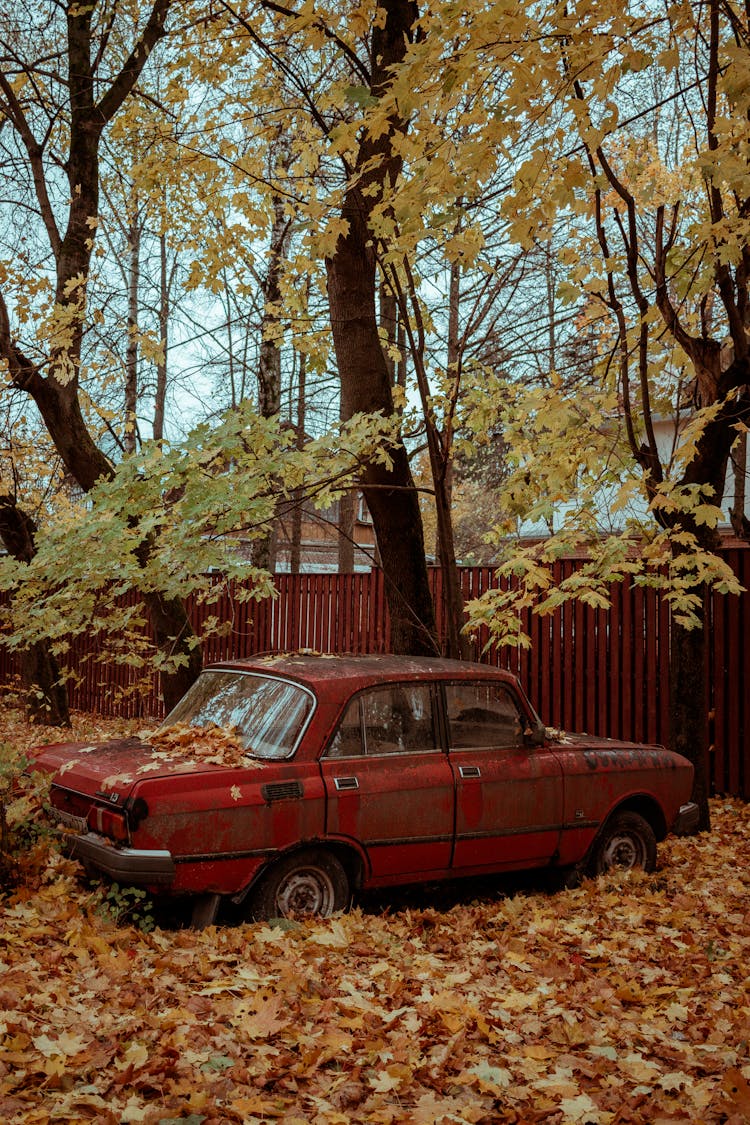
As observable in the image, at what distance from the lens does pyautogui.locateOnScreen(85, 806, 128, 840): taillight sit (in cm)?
511

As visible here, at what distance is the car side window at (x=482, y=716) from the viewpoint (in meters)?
6.42

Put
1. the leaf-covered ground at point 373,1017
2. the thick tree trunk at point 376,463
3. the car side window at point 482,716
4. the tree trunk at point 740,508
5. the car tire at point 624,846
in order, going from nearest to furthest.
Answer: the leaf-covered ground at point 373,1017, the car side window at point 482,716, the car tire at point 624,846, the thick tree trunk at point 376,463, the tree trunk at point 740,508

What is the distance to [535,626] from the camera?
38.8ft

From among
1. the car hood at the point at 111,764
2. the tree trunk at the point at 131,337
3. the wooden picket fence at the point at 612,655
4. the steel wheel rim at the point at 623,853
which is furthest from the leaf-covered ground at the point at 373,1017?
the tree trunk at the point at 131,337

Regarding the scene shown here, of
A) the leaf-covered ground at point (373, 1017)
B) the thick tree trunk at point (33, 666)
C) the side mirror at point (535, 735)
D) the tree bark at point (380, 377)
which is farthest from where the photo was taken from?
the thick tree trunk at point (33, 666)

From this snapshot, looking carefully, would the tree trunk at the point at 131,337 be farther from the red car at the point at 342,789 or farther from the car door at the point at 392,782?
the car door at the point at 392,782

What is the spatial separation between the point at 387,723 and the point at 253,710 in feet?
2.73

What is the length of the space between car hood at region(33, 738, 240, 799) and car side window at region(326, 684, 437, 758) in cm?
84

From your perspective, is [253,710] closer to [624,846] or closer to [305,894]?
[305,894]

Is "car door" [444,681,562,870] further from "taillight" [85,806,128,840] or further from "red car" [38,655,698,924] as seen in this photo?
"taillight" [85,806,128,840]

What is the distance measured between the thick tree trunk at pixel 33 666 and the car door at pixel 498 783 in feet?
33.4

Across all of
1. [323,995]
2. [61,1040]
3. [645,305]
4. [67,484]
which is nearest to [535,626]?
[645,305]

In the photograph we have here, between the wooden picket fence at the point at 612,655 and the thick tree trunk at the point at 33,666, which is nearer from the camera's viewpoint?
the wooden picket fence at the point at 612,655

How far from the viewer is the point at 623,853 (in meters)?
7.28
